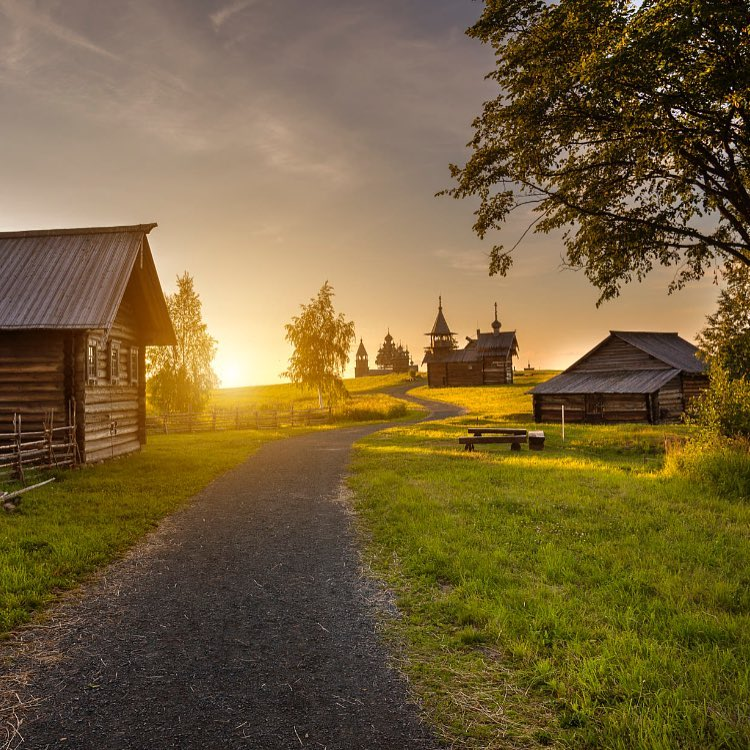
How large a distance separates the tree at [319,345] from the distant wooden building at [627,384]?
18240mm

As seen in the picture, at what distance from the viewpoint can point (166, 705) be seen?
4145mm

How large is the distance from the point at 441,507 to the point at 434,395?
180 feet

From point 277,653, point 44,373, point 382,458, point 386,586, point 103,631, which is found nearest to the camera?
point 277,653

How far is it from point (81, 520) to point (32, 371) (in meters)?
9.09

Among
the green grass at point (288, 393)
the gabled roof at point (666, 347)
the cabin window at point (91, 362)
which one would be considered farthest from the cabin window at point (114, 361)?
the green grass at point (288, 393)

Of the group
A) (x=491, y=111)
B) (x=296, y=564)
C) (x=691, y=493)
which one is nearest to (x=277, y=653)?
(x=296, y=564)

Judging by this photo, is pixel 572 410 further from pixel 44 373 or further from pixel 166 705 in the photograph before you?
pixel 166 705

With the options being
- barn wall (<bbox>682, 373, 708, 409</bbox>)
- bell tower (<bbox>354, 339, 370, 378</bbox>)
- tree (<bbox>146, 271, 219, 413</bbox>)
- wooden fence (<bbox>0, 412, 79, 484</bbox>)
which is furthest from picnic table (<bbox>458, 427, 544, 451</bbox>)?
bell tower (<bbox>354, 339, 370, 378</bbox>)

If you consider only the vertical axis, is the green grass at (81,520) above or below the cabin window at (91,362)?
below

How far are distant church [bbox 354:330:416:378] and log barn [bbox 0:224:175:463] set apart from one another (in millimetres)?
98331

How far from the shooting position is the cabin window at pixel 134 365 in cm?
2103

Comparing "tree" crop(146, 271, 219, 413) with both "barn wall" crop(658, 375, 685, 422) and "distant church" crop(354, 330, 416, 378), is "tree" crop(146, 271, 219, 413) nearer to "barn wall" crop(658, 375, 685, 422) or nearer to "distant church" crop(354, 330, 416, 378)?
"barn wall" crop(658, 375, 685, 422)

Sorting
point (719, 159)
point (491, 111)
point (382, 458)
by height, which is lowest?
point (382, 458)

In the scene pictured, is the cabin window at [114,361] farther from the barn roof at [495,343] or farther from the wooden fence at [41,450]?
the barn roof at [495,343]
